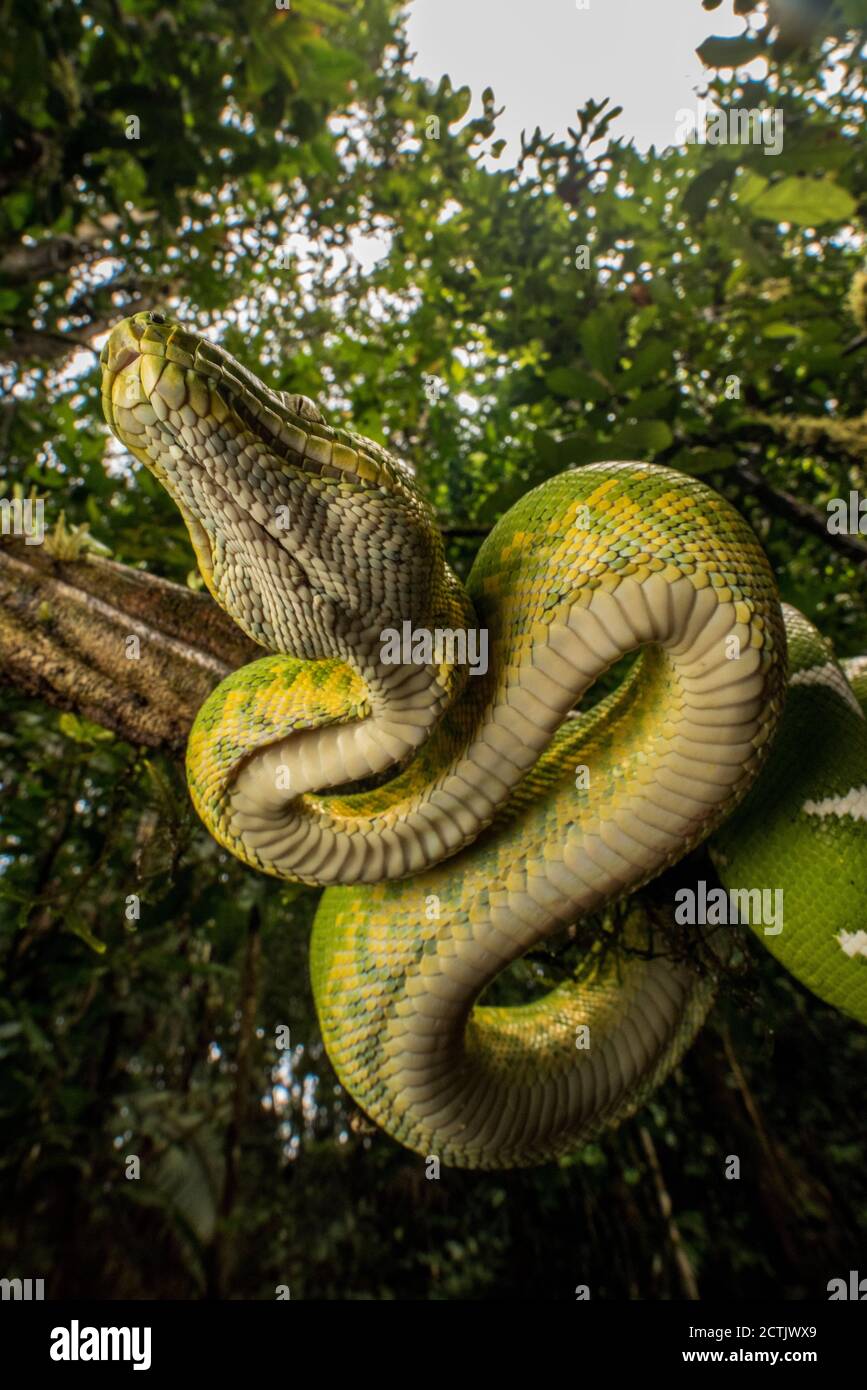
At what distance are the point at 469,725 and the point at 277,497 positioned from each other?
0.49 meters

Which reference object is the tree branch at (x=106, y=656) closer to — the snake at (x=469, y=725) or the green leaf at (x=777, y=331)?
the snake at (x=469, y=725)

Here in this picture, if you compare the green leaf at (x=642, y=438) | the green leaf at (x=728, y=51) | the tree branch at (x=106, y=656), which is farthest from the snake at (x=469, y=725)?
the green leaf at (x=728, y=51)

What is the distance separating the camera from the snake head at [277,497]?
0.96 metres

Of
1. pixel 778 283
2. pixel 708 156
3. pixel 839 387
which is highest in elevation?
pixel 708 156

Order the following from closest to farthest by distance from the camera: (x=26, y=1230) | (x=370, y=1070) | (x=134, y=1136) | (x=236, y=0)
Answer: (x=370, y=1070)
(x=236, y=0)
(x=26, y=1230)
(x=134, y=1136)

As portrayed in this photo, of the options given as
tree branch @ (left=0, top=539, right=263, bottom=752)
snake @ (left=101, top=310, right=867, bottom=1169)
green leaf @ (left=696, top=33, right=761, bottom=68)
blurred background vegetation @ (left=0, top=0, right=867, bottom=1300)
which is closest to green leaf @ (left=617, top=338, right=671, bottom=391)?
blurred background vegetation @ (left=0, top=0, right=867, bottom=1300)

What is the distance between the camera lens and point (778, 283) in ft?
11.5

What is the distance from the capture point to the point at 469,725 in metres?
1.23

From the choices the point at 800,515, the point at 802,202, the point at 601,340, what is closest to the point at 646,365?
the point at 601,340

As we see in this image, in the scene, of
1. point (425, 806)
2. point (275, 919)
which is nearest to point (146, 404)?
point (425, 806)

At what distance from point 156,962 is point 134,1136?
13.2 ft

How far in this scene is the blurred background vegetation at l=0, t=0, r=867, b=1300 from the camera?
94.3 inches

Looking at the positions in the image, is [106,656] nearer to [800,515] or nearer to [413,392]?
[413,392]

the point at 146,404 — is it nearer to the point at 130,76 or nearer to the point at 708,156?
the point at 130,76
